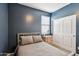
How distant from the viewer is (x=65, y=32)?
4.69 ft

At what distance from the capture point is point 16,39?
143cm

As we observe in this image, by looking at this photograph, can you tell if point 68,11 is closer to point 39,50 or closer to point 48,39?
point 48,39

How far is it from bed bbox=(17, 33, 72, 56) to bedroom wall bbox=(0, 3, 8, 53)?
236mm

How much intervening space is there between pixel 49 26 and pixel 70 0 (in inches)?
22.1

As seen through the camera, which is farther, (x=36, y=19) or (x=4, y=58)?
(x=36, y=19)

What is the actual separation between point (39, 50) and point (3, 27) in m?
0.73

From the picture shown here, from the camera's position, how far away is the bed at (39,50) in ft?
4.48

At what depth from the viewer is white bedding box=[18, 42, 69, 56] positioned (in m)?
1.36

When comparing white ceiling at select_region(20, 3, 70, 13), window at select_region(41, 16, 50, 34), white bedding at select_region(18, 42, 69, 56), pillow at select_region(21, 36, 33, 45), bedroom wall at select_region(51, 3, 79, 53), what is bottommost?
white bedding at select_region(18, 42, 69, 56)

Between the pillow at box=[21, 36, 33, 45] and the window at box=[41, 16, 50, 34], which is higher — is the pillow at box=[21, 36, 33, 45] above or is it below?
below

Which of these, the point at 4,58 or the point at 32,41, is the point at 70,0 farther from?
the point at 4,58

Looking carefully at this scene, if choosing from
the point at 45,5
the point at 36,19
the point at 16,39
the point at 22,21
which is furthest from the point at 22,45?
the point at 45,5

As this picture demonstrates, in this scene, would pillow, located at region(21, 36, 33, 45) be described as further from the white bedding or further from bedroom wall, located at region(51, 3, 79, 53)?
bedroom wall, located at region(51, 3, 79, 53)

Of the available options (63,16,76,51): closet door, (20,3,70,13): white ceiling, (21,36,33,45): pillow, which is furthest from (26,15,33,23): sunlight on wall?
(63,16,76,51): closet door
